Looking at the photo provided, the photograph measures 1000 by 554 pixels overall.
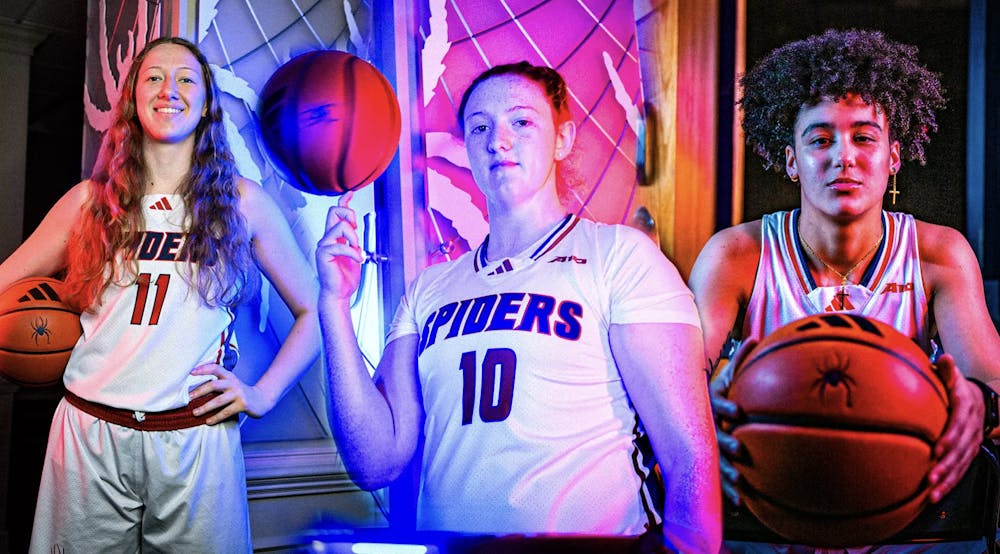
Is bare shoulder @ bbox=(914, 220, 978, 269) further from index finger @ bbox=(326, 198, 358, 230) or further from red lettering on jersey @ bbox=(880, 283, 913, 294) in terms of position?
index finger @ bbox=(326, 198, 358, 230)

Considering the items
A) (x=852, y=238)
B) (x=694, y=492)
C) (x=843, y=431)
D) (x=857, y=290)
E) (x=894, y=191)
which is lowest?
(x=694, y=492)

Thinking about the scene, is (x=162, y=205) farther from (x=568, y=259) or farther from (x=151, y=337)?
(x=568, y=259)

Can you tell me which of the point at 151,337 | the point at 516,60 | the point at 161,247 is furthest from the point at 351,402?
the point at 516,60

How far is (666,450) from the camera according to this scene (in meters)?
1.52

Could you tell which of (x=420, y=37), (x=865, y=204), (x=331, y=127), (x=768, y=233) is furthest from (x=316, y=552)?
(x=420, y=37)

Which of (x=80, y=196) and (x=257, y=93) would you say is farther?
(x=257, y=93)

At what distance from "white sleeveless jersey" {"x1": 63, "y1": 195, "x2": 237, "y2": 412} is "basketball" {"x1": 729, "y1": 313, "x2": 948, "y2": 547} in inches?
45.9

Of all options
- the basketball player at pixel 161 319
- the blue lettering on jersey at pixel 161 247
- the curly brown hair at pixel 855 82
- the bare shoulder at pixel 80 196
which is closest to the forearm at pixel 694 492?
the curly brown hair at pixel 855 82

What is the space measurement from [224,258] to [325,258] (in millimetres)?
359

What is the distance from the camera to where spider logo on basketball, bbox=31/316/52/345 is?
1.85 metres

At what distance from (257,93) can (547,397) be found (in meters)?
1.45

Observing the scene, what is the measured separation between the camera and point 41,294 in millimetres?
1904

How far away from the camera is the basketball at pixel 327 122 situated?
6.36 feet

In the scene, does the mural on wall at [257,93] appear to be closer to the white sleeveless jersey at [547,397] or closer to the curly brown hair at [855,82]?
the white sleeveless jersey at [547,397]
